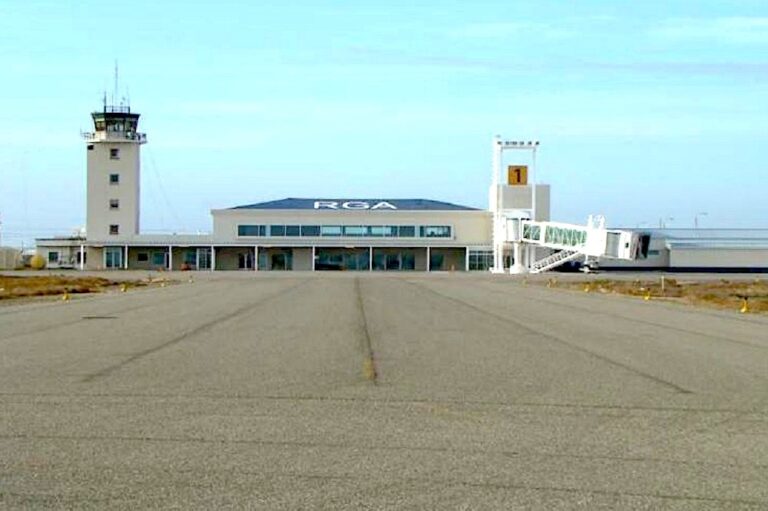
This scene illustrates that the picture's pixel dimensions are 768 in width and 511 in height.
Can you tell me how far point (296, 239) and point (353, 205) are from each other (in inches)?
363

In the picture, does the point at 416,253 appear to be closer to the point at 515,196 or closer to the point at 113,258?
the point at 515,196

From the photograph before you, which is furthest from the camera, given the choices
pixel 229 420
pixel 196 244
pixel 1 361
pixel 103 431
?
pixel 196 244

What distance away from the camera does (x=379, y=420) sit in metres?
11.5

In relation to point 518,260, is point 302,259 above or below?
below

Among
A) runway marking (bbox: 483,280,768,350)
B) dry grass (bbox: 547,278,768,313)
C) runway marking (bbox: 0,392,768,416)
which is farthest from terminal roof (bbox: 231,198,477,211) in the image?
runway marking (bbox: 0,392,768,416)

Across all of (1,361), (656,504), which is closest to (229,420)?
(656,504)

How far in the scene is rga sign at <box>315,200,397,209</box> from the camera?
118500mm

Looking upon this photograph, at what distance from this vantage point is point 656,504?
7691mm

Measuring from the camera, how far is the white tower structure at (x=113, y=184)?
112 metres

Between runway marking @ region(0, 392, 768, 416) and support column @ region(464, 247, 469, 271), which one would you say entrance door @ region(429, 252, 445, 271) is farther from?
runway marking @ region(0, 392, 768, 416)

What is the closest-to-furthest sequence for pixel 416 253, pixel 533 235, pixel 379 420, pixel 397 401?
pixel 379 420 < pixel 397 401 < pixel 533 235 < pixel 416 253

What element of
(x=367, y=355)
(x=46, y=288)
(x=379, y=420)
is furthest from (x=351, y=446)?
(x=46, y=288)

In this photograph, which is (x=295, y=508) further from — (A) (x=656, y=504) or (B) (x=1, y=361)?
(B) (x=1, y=361)

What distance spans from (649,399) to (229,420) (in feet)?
16.9
